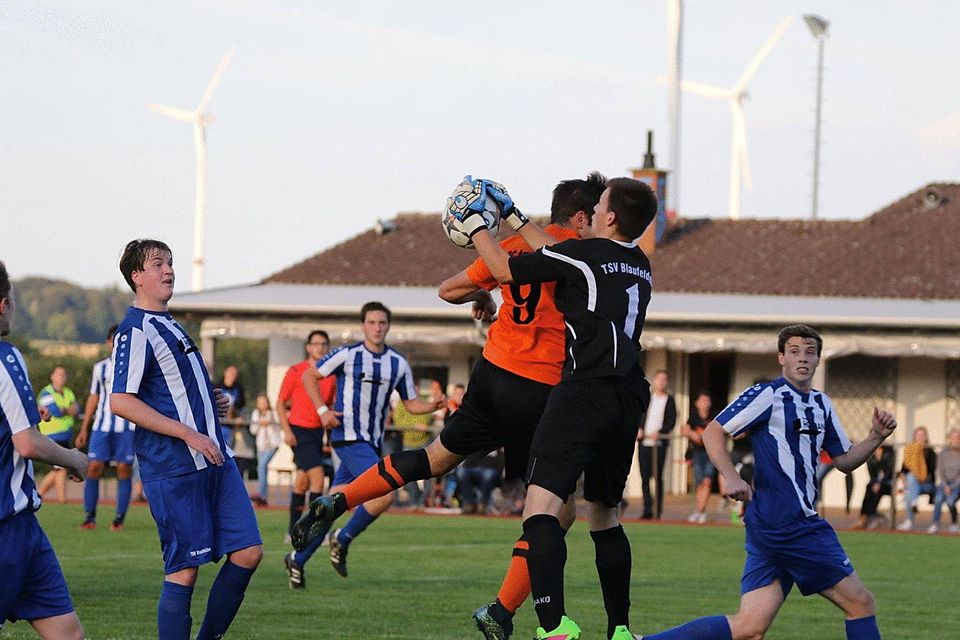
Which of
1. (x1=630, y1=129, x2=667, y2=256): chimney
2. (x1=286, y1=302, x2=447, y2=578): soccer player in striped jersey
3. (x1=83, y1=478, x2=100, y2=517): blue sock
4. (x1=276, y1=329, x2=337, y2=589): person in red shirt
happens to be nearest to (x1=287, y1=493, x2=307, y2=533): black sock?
(x1=276, y1=329, x2=337, y2=589): person in red shirt

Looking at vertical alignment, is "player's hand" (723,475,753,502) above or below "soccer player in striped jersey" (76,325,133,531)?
above

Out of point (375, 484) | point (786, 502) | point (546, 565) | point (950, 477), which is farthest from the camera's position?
point (950, 477)

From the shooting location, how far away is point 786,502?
771 cm

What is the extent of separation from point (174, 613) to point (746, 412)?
282 cm

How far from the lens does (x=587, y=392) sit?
7070 millimetres

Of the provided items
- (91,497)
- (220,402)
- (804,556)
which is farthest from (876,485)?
(220,402)

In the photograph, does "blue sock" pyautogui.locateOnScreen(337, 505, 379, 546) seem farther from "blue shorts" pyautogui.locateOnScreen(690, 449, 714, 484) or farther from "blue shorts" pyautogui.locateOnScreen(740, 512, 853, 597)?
"blue shorts" pyautogui.locateOnScreen(690, 449, 714, 484)

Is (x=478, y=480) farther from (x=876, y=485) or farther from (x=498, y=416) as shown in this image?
(x=498, y=416)

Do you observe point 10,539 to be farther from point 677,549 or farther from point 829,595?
point 677,549

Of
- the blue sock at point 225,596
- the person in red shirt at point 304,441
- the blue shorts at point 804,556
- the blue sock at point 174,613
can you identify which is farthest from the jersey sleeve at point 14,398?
the person in red shirt at point 304,441

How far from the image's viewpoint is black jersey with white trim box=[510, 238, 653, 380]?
705 centimetres

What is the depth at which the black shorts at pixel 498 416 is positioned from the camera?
7797mm

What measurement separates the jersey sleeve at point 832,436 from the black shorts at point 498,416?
1.38m

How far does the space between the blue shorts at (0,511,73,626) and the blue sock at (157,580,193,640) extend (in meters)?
0.88
